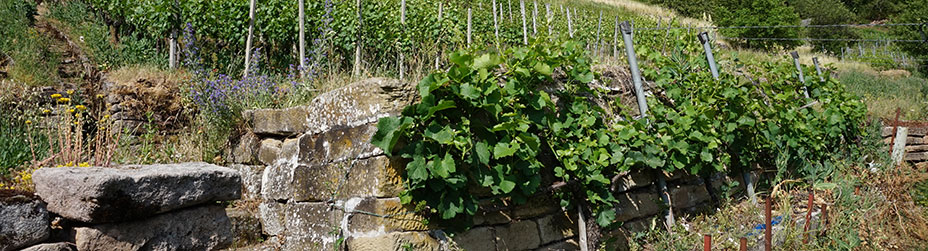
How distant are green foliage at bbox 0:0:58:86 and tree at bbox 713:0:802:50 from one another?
28.5m

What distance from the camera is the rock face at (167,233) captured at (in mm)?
2371

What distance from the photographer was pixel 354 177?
311cm

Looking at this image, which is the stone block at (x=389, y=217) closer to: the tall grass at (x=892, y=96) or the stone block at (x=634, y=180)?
the stone block at (x=634, y=180)

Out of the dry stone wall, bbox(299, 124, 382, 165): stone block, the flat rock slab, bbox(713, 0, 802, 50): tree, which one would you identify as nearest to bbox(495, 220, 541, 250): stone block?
the dry stone wall

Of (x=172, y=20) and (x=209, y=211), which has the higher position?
(x=172, y=20)

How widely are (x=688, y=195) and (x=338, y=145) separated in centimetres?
269

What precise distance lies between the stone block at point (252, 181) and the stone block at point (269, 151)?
9cm

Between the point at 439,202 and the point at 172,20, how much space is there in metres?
6.16

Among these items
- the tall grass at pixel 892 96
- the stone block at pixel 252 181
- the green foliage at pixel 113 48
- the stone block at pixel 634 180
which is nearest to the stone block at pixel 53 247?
the stone block at pixel 252 181

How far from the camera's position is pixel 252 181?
4.16m

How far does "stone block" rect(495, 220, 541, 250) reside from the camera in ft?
10.6

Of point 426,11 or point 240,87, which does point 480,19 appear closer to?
point 426,11

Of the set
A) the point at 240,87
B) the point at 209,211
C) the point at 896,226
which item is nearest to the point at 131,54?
the point at 240,87

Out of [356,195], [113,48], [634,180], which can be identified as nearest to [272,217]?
[356,195]
